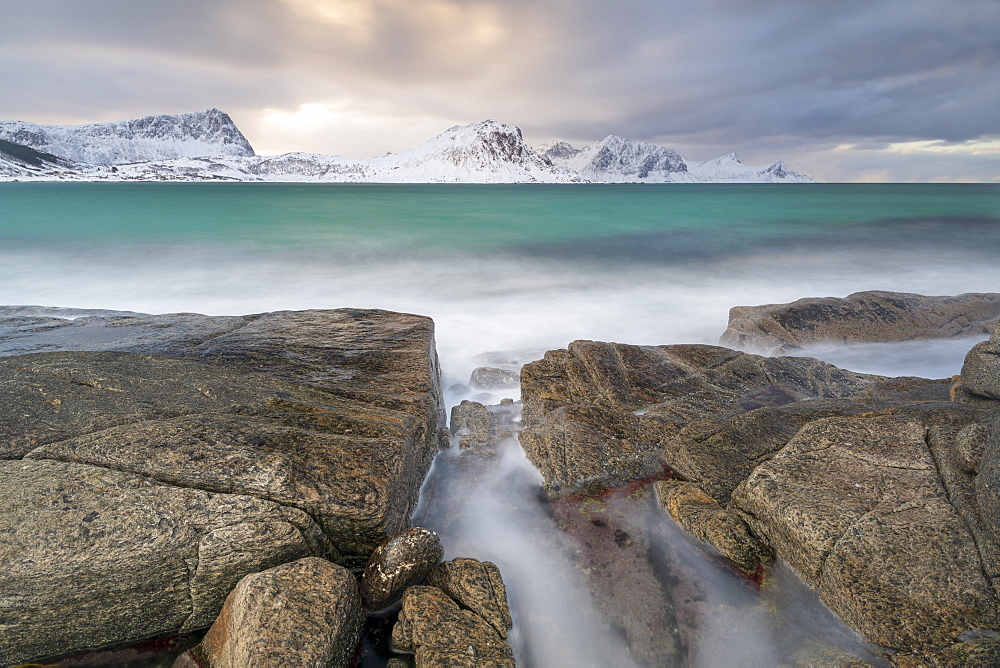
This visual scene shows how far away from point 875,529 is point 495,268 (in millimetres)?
20429

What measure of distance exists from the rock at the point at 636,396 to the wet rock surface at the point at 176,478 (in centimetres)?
189

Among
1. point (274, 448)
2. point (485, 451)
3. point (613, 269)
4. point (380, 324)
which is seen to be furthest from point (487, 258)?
point (274, 448)

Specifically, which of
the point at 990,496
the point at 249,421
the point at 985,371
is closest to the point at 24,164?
the point at 249,421

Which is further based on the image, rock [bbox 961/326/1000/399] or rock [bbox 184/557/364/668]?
rock [bbox 961/326/1000/399]

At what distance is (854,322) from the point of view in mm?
11328

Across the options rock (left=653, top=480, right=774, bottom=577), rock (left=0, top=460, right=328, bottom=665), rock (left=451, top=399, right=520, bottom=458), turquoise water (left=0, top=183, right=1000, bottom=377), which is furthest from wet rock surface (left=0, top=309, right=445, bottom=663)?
turquoise water (left=0, top=183, right=1000, bottom=377)

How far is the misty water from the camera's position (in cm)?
445

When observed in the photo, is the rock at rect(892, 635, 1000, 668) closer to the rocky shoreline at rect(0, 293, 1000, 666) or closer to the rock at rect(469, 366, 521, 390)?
the rocky shoreline at rect(0, 293, 1000, 666)

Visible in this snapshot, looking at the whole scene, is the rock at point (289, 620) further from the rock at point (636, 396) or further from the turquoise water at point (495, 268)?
the turquoise water at point (495, 268)

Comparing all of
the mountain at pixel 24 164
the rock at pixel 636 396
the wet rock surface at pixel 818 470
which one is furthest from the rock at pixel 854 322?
the mountain at pixel 24 164

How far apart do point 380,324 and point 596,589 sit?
5.56 meters

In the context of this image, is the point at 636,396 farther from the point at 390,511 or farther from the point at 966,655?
the point at 966,655

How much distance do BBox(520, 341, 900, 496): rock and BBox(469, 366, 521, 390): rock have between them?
1.21 metres

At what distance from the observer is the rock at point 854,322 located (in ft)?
35.8
